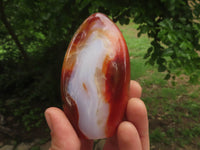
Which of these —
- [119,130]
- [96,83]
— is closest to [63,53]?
[96,83]

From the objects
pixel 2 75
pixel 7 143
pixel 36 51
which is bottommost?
pixel 7 143

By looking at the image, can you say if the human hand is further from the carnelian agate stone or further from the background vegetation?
the background vegetation

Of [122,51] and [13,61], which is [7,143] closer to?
[13,61]

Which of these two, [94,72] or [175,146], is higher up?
[94,72]

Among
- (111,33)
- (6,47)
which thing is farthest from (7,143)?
(111,33)

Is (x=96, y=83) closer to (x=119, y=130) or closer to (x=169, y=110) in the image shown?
(x=119, y=130)
